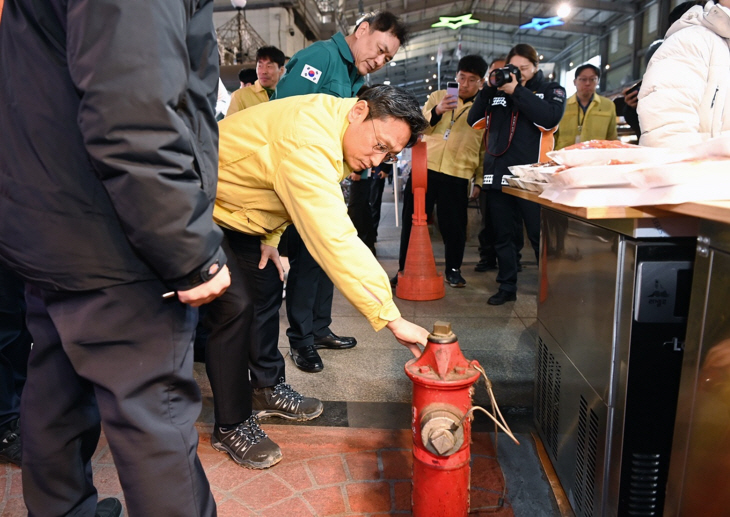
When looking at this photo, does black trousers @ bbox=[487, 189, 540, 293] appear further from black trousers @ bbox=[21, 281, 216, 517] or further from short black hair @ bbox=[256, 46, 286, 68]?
black trousers @ bbox=[21, 281, 216, 517]

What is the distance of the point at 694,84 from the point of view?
6.61 feet

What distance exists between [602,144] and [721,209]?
Answer: 80 cm

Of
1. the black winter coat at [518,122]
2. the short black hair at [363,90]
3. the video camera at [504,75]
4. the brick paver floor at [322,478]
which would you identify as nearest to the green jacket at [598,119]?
the black winter coat at [518,122]

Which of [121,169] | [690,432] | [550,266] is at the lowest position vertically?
[690,432]

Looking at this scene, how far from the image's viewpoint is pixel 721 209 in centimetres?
99

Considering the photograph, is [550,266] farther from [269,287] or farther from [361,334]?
[361,334]

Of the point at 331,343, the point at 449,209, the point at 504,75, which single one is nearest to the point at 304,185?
the point at 331,343

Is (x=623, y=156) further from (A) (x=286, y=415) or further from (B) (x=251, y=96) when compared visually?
(B) (x=251, y=96)

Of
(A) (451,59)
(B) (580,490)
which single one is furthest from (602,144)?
(A) (451,59)

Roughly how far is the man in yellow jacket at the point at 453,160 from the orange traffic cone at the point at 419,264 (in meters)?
0.30

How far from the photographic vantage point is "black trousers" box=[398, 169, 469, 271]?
4.64 m

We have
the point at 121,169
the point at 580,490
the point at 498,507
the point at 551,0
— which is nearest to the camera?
the point at 121,169

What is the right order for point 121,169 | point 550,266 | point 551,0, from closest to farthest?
point 121,169 → point 550,266 → point 551,0

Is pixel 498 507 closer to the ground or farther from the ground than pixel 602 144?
closer to the ground
